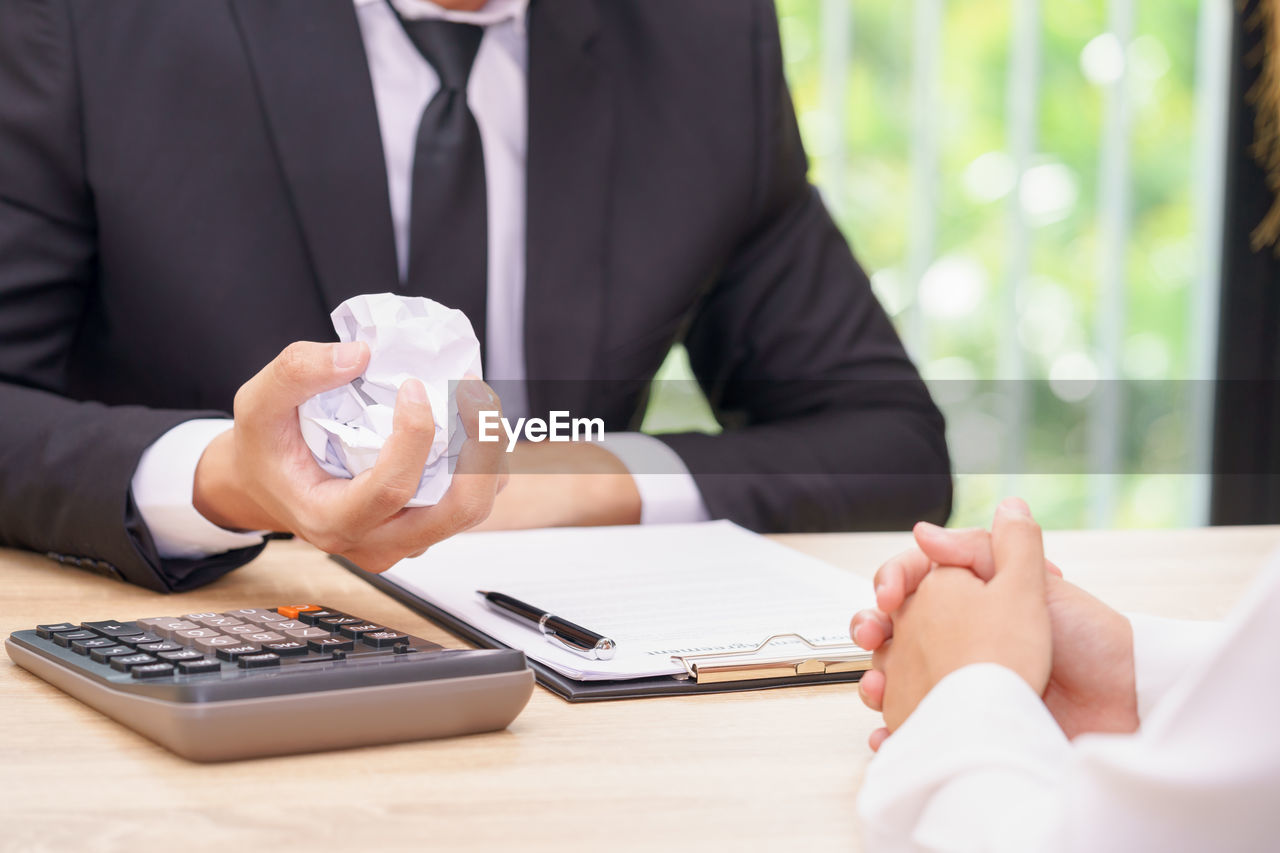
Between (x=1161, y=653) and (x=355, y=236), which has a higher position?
Result: (x=355, y=236)

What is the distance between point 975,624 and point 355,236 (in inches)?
32.6

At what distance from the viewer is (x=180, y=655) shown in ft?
1.61

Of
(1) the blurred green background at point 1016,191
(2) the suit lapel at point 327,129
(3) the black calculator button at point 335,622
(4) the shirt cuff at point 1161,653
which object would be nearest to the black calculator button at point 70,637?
(3) the black calculator button at point 335,622

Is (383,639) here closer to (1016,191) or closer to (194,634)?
(194,634)

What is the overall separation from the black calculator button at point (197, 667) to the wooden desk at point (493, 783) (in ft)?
0.10

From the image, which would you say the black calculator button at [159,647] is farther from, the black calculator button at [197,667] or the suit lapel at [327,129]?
the suit lapel at [327,129]

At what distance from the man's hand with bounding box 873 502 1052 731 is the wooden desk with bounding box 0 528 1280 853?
0.14ft

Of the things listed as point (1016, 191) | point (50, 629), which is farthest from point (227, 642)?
point (1016, 191)

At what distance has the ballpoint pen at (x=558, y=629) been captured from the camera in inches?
22.9

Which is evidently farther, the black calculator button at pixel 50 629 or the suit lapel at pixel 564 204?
the suit lapel at pixel 564 204

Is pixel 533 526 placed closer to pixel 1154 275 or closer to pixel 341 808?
pixel 341 808

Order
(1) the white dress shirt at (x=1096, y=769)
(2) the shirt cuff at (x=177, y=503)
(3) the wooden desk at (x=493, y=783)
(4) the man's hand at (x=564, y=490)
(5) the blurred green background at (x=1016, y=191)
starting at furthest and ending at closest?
(5) the blurred green background at (x=1016, y=191) → (4) the man's hand at (x=564, y=490) → (2) the shirt cuff at (x=177, y=503) → (3) the wooden desk at (x=493, y=783) → (1) the white dress shirt at (x=1096, y=769)

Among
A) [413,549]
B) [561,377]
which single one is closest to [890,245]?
[561,377]

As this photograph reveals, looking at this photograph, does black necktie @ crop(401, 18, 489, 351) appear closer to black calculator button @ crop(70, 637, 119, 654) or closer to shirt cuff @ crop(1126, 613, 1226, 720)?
black calculator button @ crop(70, 637, 119, 654)
